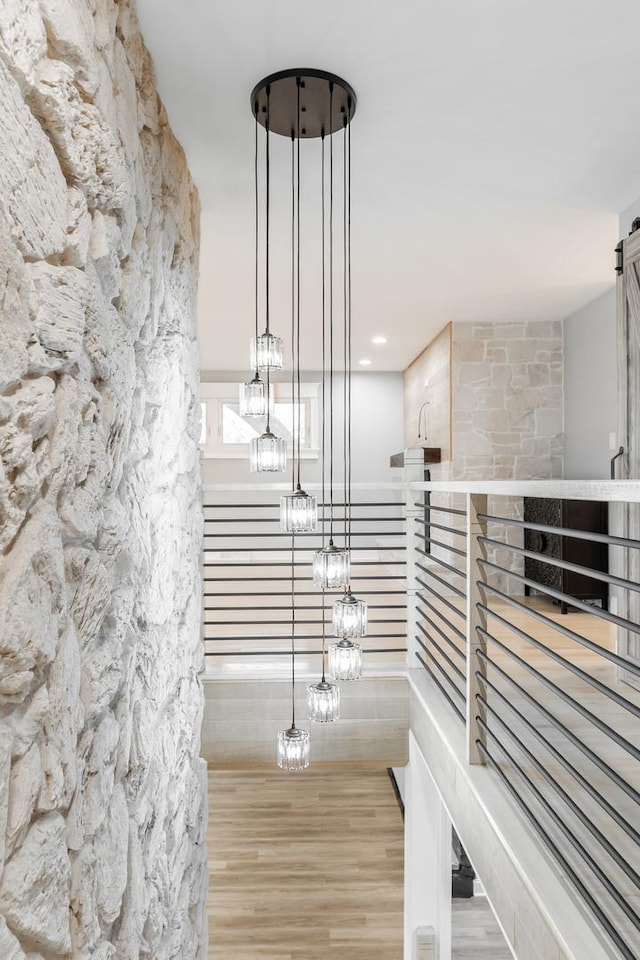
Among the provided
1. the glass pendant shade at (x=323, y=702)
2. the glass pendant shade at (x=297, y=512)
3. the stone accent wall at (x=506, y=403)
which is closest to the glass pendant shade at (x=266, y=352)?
the glass pendant shade at (x=297, y=512)

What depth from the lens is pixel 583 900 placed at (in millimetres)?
1474

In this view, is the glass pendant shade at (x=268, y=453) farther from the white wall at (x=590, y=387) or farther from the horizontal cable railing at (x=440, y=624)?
the white wall at (x=590, y=387)

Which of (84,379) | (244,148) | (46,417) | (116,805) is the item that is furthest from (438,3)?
(116,805)

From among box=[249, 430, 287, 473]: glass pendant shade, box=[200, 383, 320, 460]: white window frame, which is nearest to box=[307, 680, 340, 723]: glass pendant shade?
box=[249, 430, 287, 473]: glass pendant shade

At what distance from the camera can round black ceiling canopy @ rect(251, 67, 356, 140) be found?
215 cm

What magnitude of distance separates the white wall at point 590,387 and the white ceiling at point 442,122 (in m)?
0.47

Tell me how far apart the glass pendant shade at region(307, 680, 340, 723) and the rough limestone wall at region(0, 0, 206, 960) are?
593 millimetres

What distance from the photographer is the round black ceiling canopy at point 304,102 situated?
2.15 metres

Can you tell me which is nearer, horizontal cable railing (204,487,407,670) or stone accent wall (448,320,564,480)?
horizontal cable railing (204,487,407,670)

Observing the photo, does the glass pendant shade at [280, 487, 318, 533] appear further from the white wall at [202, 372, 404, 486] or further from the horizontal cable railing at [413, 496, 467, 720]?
the white wall at [202, 372, 404, 486]

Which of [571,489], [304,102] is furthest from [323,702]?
[304,102]

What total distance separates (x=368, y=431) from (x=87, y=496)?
7.03m

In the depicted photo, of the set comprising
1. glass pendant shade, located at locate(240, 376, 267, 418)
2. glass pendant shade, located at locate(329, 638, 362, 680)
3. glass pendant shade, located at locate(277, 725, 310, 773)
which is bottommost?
glass pendant shade, located at locate(277, 725, 310, 773)

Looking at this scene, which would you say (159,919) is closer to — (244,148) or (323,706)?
(323,706)
